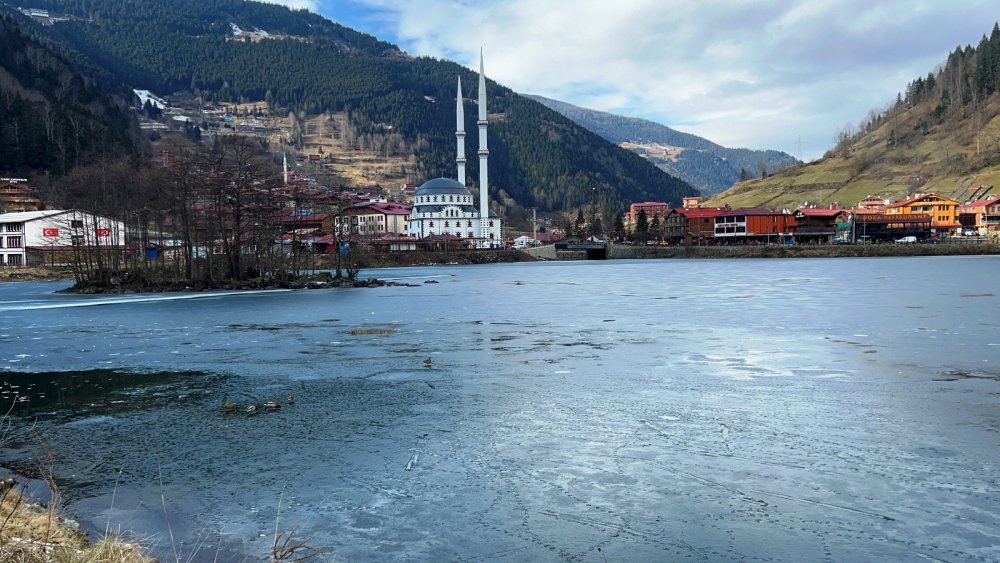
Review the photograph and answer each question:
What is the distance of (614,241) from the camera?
136 metres

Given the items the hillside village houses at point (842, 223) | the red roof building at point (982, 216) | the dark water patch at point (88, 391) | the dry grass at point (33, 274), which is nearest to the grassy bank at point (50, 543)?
the dark water patch at point (88, 391)

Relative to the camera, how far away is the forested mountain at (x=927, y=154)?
449ft

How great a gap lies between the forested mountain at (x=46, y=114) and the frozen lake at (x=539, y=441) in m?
104

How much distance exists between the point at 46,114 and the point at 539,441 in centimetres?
13479

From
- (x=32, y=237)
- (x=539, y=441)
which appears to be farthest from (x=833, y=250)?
(x=32, y=237)

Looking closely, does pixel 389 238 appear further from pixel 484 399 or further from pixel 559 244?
pixel 484 399

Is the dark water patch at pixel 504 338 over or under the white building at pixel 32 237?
under

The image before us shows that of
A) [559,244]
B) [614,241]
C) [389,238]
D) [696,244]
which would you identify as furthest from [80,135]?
[696,244]

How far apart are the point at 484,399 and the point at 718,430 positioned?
4.47 meters

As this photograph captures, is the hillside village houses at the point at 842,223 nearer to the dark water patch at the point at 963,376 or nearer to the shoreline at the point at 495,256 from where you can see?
the shoreline at the point at 495,256

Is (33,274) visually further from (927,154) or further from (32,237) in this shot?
(927,154)

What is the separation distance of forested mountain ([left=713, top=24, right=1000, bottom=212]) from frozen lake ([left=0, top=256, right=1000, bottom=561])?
133151mm

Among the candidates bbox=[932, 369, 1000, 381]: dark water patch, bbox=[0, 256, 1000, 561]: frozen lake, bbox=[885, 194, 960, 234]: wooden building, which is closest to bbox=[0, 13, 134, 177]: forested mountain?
bbox=[0, 256, 1000, 561]: frozen lake

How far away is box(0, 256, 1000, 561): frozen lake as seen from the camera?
7043 millimetres
